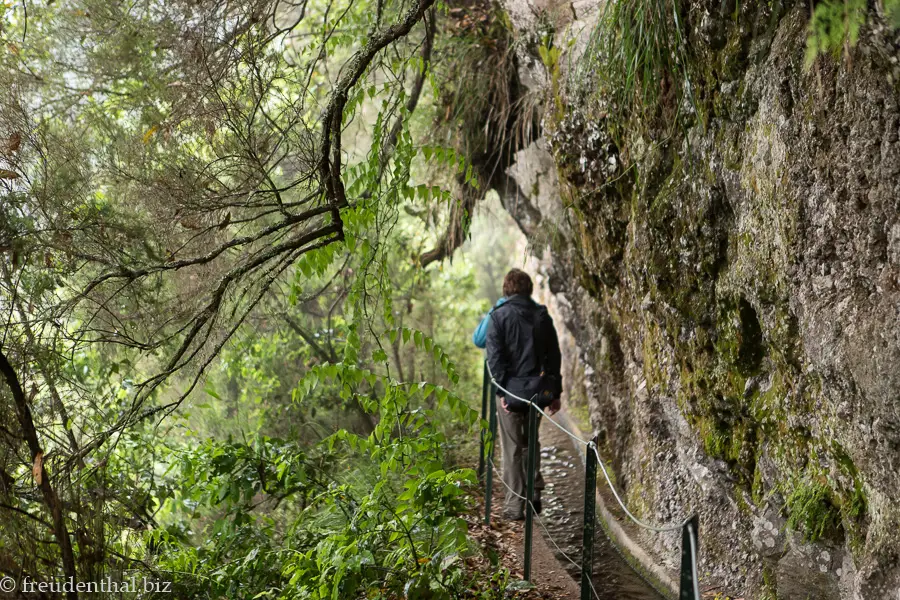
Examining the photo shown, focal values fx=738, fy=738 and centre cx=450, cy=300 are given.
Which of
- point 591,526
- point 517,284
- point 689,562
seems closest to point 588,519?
point 591,526

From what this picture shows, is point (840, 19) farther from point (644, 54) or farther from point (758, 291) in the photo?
point (644, 54)

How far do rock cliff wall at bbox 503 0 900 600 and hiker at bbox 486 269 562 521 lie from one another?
24.8 inches

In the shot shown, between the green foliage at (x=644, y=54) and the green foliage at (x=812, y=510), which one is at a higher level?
the green foliage at (x=644, y=54)

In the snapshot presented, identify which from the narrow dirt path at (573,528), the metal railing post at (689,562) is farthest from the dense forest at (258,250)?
the metal railing post at (689,562)

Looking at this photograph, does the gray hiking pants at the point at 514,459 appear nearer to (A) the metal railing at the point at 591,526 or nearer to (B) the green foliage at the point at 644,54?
(A) the metal railing at the point at 591,526

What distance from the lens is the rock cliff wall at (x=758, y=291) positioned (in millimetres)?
3113

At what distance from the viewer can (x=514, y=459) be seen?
6293 mm

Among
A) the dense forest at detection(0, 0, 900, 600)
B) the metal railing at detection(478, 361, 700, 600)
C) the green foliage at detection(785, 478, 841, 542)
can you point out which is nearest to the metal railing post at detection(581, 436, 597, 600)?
the metal railing at detection(478, 361, 700, 600)

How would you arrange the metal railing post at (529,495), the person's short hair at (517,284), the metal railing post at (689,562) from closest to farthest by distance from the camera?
the metal railing post at (689,562) → the metal railing post at (529,495) → the person's short hair at (517,284)

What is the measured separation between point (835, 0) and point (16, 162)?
374 cm

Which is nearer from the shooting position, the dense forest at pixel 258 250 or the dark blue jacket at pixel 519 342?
the dense forest at pixel 258 250

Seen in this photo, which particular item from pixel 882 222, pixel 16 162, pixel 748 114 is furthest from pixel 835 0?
pixel 16 162

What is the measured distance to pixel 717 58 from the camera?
13.7 feet

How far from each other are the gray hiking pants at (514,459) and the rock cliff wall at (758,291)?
85 centimetres
